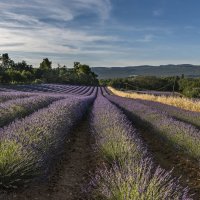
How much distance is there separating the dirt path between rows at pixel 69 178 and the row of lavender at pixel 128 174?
0.28 meters

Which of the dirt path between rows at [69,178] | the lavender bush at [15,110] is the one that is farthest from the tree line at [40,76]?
the dirt path between rows at [69,178]

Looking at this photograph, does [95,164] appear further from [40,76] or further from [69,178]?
[40,76]

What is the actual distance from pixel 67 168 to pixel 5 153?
1804mm

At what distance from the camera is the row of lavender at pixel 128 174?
13.2 feet

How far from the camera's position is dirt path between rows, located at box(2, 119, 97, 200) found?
16.8 ft

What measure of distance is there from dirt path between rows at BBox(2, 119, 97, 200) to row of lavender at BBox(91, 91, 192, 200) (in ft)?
0.92

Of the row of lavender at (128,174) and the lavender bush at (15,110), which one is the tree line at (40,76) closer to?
the lavender bush at (15,110)

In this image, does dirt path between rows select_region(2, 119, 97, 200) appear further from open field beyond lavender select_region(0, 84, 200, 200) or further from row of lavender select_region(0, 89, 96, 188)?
row of lavender select_region(0, 89, 96, 188)

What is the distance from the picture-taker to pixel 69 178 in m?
6.12

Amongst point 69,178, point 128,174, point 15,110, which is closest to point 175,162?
point 69,178

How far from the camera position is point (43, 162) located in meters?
5.30

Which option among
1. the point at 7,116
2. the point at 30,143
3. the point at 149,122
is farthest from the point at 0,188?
the point at 149,122

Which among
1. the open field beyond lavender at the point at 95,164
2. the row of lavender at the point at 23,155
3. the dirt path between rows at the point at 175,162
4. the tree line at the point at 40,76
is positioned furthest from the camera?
the tree line at the point at 40,76

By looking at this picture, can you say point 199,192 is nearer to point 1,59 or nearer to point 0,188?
point 0,188
